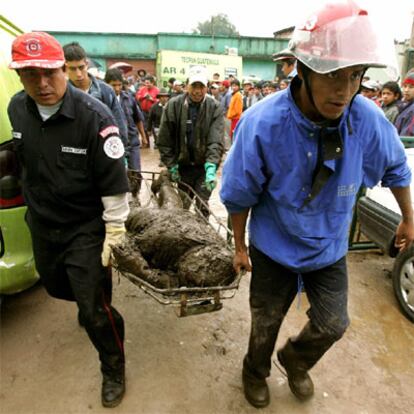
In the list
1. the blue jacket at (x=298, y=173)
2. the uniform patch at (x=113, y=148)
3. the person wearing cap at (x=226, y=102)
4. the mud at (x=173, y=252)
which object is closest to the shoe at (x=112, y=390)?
the mud at (x=173, y=252)

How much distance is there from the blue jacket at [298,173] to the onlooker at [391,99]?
12.2 ft

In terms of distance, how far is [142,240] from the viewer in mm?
2375

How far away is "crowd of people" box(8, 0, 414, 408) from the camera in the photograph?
1623 millimetres

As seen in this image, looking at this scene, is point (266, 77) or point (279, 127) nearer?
point (279, 127)

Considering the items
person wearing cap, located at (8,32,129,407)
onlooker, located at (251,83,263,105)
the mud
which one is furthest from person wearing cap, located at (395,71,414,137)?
onlooker, located at (251,83,263,105)

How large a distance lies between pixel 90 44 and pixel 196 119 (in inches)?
1020

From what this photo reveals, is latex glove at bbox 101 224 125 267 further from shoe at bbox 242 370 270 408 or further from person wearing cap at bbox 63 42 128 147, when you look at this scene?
person wearing cap at bbox 63 42 128 147

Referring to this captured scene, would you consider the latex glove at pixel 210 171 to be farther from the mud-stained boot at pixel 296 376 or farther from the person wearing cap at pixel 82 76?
the mud-stained boot at pixel 296 376

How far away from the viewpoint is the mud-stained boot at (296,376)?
228 centimetres

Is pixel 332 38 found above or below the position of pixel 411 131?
above

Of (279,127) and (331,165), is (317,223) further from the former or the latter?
(279,127)

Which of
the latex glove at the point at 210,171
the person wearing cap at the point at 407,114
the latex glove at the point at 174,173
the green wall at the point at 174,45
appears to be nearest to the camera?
the latex glove at the point at 210,171

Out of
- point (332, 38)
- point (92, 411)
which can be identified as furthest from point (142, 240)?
point (332, 38)

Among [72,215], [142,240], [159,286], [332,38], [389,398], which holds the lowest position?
[389,398]
